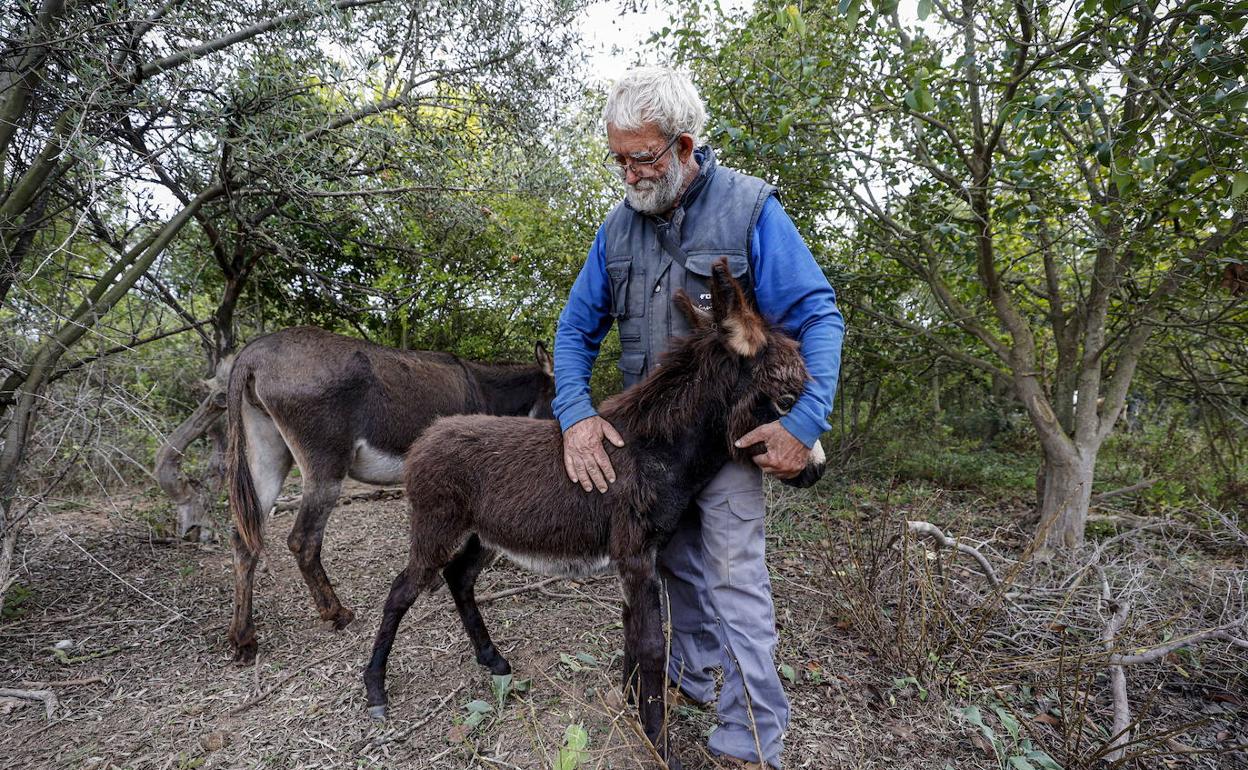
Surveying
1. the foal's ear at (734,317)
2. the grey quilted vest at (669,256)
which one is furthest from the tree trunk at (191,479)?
the foal's ear at (734,317)

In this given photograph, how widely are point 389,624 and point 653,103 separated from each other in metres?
2.52

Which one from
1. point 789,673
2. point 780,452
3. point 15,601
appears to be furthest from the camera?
point 15,601

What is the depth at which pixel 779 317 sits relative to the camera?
7.53ft

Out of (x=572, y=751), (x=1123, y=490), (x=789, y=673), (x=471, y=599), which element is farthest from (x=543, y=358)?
(x=1123, y=490)

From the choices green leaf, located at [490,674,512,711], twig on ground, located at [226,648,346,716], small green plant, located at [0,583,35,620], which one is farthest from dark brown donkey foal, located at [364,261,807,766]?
small green plant, located at [0,583,35,620]

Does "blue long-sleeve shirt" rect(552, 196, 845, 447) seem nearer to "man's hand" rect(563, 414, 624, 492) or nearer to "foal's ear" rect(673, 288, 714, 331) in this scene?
"man's hand" rect(563, 414, 624, 492)

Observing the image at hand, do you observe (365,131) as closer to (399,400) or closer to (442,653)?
(399,400)

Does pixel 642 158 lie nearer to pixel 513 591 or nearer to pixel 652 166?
pixel 652 166

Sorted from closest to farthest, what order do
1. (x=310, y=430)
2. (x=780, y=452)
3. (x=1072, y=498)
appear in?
(x=780, y=452) < (x=310, y=430) < (x=1072, y=498)

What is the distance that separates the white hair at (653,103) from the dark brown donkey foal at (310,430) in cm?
272

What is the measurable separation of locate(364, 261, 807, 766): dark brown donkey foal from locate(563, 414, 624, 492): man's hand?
0.17 ft

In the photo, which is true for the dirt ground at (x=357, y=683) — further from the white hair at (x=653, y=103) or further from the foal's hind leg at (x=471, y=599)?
Result: the white hair at (x=653, y=103)

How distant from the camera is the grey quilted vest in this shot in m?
2.26

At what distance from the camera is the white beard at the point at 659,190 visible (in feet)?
7.46
